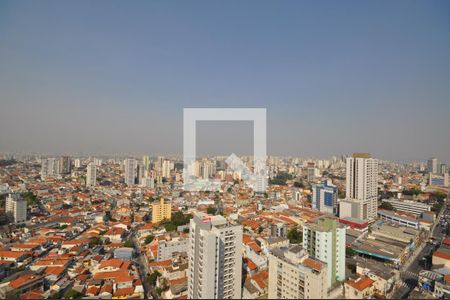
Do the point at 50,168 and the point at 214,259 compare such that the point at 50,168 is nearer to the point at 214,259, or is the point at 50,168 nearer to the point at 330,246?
the point at 214,259

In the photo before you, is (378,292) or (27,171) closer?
(378,292)

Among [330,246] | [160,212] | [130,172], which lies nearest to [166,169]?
[130,172]

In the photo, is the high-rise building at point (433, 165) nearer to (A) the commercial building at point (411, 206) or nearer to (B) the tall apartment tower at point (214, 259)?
(A) the commercial building at point (411, 206)

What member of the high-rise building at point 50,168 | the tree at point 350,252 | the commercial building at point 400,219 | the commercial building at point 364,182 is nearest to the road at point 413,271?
the commercial building at point 400,219

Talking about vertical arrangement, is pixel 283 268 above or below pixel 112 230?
above

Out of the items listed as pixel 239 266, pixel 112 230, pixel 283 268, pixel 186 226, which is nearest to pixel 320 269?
pixel 283 268

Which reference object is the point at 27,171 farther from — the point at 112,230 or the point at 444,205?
the point at 444,205

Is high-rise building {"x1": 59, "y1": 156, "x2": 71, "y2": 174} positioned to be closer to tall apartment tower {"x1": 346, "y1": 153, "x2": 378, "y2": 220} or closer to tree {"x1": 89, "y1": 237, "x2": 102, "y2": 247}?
tree {"x1": 89, "y1": 237, "x2": 102, "y2": 247}

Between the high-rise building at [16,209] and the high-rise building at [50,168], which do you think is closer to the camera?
the high-rise building at [16,209]
